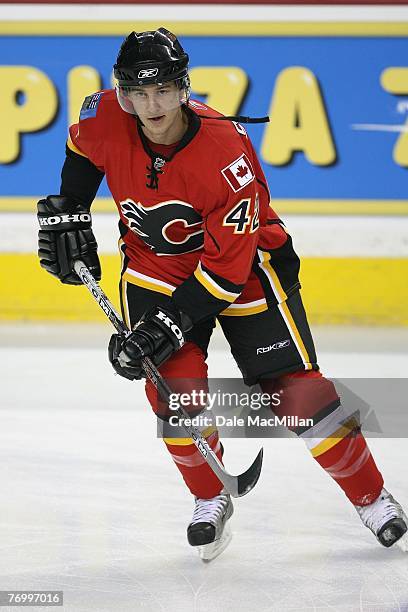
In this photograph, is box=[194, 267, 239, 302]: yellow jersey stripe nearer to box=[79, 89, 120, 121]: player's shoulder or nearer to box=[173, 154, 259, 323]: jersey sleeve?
box=[173, 154, 259, 323]: jersey sleeve

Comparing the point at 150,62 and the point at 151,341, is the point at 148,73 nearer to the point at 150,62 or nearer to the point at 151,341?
the point at 150,62

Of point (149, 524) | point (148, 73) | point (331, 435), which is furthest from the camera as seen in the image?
point (149, 524)

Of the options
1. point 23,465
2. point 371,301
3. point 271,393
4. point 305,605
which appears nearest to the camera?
point 305,605

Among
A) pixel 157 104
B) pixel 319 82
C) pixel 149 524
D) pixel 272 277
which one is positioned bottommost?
pixel 149 524

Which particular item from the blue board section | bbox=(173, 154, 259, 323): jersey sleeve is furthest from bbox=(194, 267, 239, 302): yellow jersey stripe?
the blue board section

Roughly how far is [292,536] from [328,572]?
21cm

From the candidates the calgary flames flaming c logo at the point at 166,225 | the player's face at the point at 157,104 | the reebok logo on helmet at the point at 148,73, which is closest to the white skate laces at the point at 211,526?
the calgary flames flaming c logo at the point at 166,225

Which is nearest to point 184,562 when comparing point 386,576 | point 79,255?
point 386,576

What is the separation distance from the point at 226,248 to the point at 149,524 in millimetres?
708

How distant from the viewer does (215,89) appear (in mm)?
4617

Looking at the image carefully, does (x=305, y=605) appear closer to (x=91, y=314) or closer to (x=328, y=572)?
(x=328, y=572)

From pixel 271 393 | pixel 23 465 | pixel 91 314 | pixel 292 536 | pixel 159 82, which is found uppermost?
pixel 159 82

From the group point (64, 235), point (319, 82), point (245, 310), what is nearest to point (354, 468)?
point (245, 310)

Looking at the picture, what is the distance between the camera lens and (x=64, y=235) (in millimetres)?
2299
